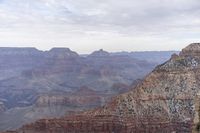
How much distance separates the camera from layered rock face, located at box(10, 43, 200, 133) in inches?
5394

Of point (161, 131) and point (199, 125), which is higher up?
point (199, 125)

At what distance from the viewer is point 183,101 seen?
137 m

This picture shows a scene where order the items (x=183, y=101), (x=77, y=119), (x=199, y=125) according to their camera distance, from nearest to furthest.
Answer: (x=199, y=125)
(x=183, y=101)
(x=77, y=119)

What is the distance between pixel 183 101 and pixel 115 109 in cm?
1808

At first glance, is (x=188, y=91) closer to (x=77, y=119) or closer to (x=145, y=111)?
(x=145, y=111)

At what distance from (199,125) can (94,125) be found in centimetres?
8990

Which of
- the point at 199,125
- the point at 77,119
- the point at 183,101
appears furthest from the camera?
the point at 77,119

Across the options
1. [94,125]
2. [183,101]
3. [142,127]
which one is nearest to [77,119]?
[94,125]

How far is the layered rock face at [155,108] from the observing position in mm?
137000

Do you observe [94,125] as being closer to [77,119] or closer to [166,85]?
[77,119]

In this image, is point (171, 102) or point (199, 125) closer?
point (199, 125)

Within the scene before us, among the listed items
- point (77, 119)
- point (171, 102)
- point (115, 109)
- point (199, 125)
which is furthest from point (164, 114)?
point (199, 125)

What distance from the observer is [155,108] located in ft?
461

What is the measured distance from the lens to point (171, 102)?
139 metres
